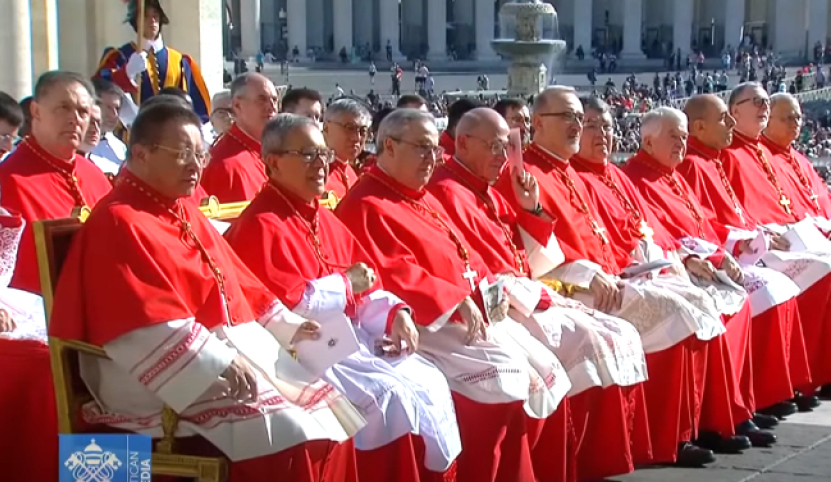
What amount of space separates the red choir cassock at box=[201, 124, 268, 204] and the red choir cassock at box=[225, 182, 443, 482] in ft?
5.83

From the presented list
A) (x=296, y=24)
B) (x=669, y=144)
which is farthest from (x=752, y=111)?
(x=296, y=24)

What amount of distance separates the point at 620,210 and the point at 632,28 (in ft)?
191

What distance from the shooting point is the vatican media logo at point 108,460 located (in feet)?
12.5

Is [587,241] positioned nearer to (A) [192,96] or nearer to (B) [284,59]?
(A) [192,96]

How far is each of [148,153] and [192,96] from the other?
173 inches

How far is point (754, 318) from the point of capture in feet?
23.3

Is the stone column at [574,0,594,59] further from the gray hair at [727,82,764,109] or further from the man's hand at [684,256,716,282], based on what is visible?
the man's hand at [684,256,716,282]

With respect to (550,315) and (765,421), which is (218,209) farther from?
(765,421)

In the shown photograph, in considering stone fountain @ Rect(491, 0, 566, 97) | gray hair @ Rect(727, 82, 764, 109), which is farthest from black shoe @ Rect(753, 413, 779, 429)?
stone fountain @ Rect(491, 0, 566, 97)

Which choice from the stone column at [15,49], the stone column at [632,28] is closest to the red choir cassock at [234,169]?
the stone column at [15,49]

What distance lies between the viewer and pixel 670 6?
65.7 metres

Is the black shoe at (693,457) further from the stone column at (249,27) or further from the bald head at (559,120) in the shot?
the stone column at (249,27)

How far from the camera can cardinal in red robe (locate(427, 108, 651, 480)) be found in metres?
5.73

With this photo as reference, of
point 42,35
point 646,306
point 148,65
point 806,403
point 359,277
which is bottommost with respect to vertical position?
point 806,403
